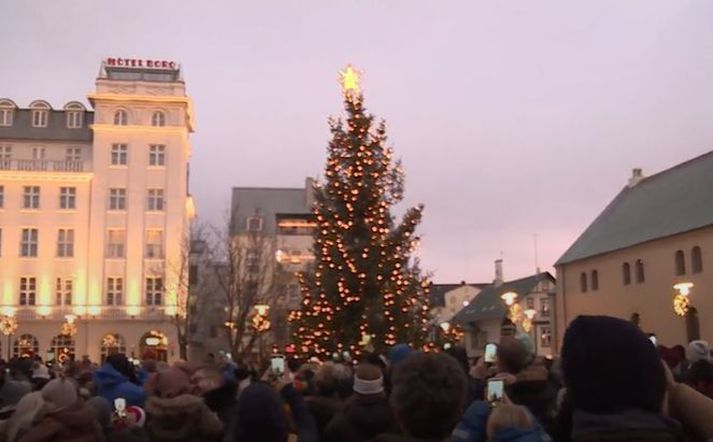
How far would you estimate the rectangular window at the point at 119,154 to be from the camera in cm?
5438

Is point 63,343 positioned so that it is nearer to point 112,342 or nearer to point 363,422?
point 112,342

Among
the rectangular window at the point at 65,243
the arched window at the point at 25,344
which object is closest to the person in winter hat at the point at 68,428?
the arched window at the point at 25,344

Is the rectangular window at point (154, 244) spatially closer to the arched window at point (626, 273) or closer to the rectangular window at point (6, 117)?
the rectangular window at point (6, 117)

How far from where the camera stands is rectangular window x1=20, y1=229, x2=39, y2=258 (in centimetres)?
5375

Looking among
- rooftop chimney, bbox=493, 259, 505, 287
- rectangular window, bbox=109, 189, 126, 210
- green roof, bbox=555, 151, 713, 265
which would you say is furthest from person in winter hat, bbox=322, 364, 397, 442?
rooftop chimney, bbox=493, 259, 505, 287

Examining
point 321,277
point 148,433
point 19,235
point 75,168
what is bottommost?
point 148,433

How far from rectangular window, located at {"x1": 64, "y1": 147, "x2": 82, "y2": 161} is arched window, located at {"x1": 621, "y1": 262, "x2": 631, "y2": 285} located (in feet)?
119

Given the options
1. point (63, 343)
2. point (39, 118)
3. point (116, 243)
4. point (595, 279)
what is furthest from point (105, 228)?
point (595, 279)

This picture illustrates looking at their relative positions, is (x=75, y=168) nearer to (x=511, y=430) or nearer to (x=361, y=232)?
(x=361, y=232)

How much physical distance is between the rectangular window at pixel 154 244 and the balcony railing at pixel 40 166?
6.35 meters

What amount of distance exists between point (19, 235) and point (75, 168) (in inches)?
220

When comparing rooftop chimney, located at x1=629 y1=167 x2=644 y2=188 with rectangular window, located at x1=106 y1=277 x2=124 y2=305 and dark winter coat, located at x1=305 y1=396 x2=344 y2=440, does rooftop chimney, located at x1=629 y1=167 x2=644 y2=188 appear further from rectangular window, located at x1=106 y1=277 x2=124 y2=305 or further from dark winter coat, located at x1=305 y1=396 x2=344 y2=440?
dark winter coat, located at x1=305 y1=396 x2=344 y2=440

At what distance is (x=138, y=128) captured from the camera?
54281 mm

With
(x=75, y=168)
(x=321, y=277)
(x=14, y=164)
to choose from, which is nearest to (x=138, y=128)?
(x=75, y=168)
